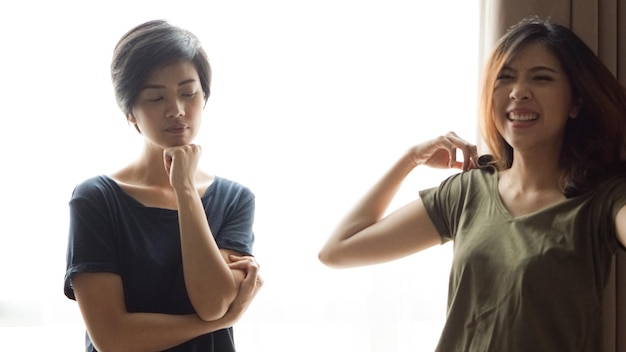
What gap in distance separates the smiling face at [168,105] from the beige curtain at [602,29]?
2.40ft

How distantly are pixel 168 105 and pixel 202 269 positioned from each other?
350 mm

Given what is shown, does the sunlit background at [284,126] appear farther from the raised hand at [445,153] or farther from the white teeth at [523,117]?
the white teeth at [523,117]

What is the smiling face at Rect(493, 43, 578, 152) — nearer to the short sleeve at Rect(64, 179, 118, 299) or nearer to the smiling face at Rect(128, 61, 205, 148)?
the smiling face at Rect(128, 61, 205, 148)

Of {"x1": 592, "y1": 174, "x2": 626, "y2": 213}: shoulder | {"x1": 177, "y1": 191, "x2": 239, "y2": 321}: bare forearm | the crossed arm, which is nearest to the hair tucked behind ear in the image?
{"x1": 177, "y1": 191, "x2": 239, "y2": 321}: bare forearm

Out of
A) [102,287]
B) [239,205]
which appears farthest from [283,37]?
[102,287]

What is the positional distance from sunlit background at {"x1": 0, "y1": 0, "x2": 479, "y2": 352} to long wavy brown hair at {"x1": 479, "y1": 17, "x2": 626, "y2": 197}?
428 millimetres

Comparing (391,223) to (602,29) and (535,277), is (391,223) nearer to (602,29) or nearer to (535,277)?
(535,277)

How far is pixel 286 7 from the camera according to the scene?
2070mm

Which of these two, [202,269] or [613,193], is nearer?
[613,193]

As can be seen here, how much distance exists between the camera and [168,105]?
1648mm

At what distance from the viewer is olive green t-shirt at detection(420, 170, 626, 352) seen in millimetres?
1475

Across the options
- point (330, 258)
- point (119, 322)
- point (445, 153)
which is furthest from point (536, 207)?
point (119, 322)

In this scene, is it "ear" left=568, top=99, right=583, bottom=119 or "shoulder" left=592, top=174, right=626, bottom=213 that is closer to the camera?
"shoulder" left=592, top=174, right=626, bottom=213

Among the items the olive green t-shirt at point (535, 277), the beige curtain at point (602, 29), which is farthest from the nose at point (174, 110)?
the beige curtain at point (602, 29)
